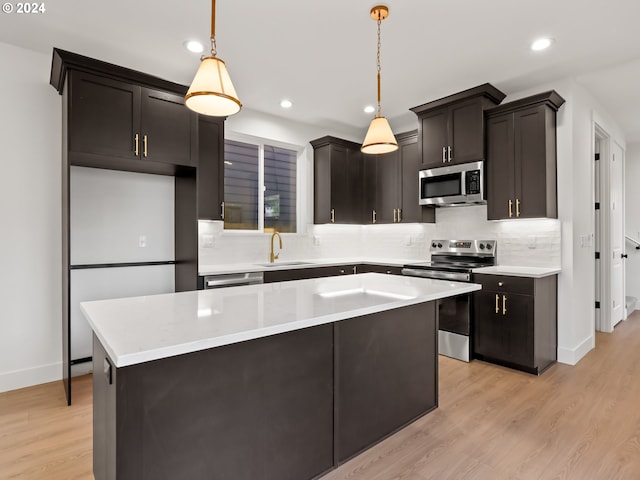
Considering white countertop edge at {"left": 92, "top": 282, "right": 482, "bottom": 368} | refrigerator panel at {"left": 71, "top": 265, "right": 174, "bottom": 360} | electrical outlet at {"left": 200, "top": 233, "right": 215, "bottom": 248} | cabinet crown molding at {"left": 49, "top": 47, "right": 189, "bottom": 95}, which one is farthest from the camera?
electrical outlet at {"left": 200, "top": 233, "right": 215, "bottom": 248}

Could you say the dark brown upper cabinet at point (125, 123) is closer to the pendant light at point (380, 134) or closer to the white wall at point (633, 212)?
the pendant light at point (380, 134)

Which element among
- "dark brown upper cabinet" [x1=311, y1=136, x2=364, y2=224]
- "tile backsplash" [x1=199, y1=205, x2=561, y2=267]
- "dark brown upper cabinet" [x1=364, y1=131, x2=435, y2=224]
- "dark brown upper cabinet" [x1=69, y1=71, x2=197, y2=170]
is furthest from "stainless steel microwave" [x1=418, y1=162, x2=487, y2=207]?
"dark brown upper cabinet" [x1=69, y1=71, x2=197, y2=170]

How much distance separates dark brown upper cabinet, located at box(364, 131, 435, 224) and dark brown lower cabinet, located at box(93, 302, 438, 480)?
2565 millimetres

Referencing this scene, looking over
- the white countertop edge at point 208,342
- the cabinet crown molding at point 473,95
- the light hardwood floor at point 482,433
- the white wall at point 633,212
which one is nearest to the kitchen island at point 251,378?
the white countertop edge at point 208,342

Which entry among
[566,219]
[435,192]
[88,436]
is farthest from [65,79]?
[566,219]

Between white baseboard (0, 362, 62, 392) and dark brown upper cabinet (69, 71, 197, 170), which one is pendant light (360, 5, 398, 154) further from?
white baseboard (0, 362, 62, 392)

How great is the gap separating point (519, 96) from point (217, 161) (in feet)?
10.8

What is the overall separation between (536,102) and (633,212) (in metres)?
3.85

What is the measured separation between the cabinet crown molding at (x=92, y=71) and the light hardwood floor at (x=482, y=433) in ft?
8.25

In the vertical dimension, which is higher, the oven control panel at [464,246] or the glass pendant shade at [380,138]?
the glass pendant shade at [380,138]

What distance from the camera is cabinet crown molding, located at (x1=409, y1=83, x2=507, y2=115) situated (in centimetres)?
364

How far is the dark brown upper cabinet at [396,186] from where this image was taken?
15.1 ft

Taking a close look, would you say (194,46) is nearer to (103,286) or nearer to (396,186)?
(103,286)

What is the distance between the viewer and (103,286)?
3.35 metres
